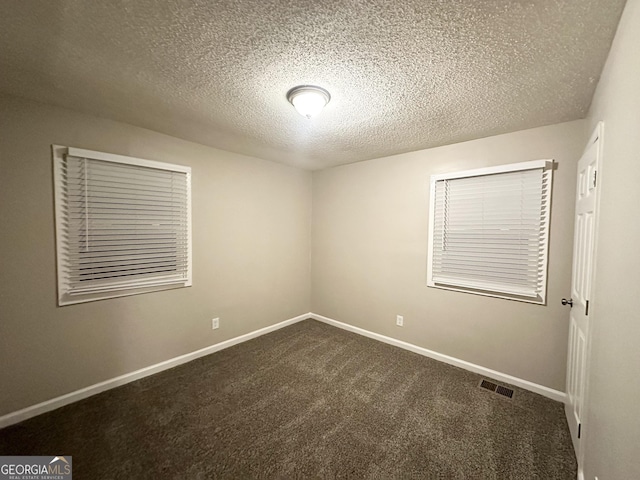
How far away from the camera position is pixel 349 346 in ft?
10.6

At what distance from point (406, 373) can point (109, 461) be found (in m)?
2.45

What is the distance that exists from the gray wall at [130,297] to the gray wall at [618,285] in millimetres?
3153

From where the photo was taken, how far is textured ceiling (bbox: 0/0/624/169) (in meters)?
1.11

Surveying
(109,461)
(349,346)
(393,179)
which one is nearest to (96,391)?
(109,461)

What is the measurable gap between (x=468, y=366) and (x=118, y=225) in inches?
148

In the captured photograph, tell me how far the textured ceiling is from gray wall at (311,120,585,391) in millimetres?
480

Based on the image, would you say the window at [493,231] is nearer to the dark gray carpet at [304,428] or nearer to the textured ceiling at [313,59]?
the textured ceiling at [313,59]

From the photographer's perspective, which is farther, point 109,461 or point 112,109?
point 112,109

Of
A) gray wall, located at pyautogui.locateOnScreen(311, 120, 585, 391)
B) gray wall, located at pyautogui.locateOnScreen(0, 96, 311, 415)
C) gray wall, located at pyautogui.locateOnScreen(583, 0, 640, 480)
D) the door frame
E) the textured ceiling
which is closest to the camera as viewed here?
gray wall, located at pyautogui.locateOnScreen(583, 0, 640, 480)

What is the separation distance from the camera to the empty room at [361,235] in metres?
1.18

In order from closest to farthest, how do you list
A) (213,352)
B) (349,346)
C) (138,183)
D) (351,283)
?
(138,183)
(213,352)
(349,346)
(351,283)

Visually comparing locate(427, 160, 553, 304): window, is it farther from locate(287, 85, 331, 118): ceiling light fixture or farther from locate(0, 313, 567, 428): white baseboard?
locate(287, 85, 331, 118): ceiling light fixture

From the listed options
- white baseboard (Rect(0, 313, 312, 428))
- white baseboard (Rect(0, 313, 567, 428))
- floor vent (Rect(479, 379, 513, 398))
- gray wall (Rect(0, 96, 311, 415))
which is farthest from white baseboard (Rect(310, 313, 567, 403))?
white baseboard (Rect(0, 313, 312, 428))

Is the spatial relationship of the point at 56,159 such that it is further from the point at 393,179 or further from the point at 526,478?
the point at 526,478
